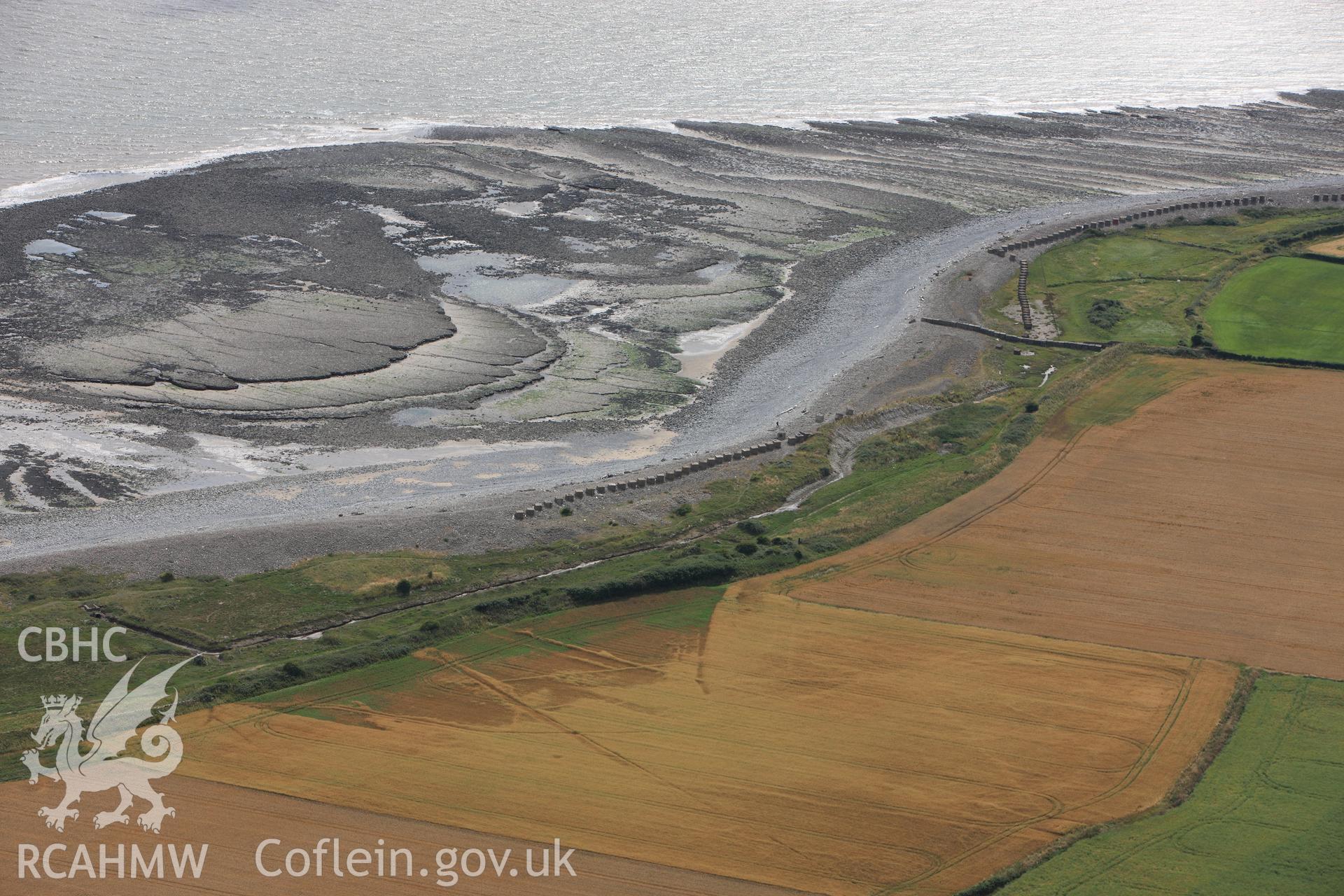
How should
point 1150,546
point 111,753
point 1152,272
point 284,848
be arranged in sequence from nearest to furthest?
1. point 284,848
2. point 111,753
3. point 1150,546
4. point 1152,272

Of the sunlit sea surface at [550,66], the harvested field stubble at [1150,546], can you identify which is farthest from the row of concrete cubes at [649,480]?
the sunlit sea surface at [550,66]

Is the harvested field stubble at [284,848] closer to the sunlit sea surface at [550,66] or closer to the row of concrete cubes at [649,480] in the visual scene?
the row of concrete cubes at [649,480]

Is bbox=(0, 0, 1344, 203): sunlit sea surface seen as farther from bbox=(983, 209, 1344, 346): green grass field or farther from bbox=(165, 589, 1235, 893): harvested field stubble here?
bbox=(165, 589, 1235, 893): harvested field stubble

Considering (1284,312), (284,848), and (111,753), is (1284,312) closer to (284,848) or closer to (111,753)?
(284,848)

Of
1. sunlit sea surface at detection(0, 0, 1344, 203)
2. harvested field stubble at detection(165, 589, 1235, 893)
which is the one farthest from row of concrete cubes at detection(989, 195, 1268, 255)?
harvested field stubble at detection(165, 589, 1235, 893)

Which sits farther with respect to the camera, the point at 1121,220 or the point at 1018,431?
the point at 1121,220

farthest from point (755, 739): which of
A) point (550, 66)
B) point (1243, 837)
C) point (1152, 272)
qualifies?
point (550, 66)
